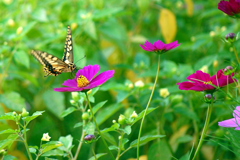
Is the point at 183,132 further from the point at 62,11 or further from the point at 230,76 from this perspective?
the point at 62,11

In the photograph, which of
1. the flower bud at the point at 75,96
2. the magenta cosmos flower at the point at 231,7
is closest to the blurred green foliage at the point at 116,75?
the flower bud at the point at 75,96

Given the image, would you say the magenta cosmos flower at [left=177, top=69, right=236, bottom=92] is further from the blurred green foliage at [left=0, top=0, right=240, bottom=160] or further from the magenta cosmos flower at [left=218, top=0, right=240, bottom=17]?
the blurred green foliage at [left=0, top=0, right=240, bottom=160]

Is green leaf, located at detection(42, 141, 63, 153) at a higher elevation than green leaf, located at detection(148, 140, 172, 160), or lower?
higher

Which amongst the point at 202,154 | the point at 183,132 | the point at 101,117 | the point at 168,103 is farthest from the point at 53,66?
the point at 202,154

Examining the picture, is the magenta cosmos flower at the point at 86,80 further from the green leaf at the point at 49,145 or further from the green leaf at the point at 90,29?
the green leaf at the point at 90,29

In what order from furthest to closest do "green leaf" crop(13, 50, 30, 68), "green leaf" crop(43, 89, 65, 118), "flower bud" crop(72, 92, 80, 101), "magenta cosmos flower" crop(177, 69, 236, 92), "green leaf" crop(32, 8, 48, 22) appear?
"green leaf" crop(32, 8, 48, 22) → "green leaf" crop(43, 89, 65, 118) → "green leaf" crop(13, 50, 30, 68) → "flower bud" crop(72, 92, 80, 101) → "magenta cosmos flower" crop(177, 69, 236, 92)

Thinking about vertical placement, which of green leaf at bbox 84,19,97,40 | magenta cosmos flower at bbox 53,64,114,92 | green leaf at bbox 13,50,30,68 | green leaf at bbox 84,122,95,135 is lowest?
green leaf at bbox 84,122,95,135

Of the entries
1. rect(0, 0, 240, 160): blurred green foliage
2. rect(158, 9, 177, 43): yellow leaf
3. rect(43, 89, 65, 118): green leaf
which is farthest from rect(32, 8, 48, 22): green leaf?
rect(158, 9, 177, 43): yellow leaf

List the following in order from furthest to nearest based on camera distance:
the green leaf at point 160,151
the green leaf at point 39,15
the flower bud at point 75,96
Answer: the green leaf at point 39,15, the green leaf at point 160,151, the flower bud at point 75,96
